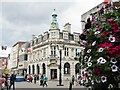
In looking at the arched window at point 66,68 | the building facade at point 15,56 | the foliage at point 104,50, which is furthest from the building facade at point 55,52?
the foliage at point 104,50

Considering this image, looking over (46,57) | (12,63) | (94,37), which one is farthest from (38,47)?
(94,37)

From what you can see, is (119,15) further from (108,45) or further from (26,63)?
(26,63)

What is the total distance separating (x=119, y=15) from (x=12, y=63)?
10204 cm

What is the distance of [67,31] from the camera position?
65.7 metres

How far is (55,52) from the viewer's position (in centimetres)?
6162

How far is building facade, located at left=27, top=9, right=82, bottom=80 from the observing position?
6112 cm

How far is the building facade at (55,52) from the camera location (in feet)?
201

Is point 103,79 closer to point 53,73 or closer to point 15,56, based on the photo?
point 53,73

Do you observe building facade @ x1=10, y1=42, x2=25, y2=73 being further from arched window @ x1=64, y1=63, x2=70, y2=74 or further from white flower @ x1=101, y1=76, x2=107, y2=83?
white flower @ x1=101, y1=76, x2=107, y2=83

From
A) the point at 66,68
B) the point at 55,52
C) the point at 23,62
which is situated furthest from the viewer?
the point at 23,62

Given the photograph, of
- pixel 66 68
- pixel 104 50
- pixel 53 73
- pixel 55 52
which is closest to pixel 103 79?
pixel 104 50

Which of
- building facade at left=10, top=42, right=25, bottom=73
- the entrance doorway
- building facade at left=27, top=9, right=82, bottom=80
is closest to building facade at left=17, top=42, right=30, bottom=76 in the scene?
building facade at left=10, top=42, right=25, bottom=73

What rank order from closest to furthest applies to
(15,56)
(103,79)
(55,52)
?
(103,79)
(55,52)
(15,56)

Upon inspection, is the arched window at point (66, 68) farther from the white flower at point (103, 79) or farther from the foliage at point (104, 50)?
the white flower at point (103, 79)
